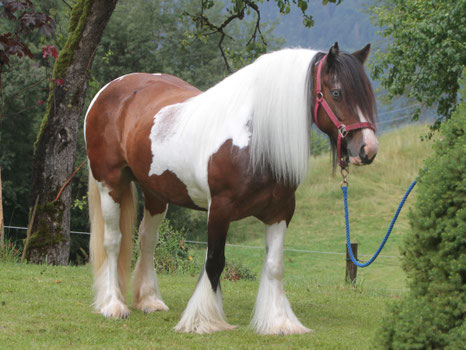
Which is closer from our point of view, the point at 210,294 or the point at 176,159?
the point at 210,294

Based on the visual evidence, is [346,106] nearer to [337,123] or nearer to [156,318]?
[337,123]

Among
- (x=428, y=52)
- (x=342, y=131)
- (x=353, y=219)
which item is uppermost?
(x=428, y=52)

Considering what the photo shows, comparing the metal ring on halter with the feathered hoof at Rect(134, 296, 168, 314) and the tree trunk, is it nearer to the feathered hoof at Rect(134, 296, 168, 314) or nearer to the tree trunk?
the feathered hoof at Rect(134, 296, 168, 314)

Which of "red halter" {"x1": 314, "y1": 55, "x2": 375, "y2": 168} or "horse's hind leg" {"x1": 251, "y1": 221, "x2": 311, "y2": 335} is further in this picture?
"horse's hind leg" {"x1": 251, "y1": 221, "x2": 311, "y2": 335}

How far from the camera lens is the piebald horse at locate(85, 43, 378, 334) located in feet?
13.1

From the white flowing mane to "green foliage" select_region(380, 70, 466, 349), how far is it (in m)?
1.40

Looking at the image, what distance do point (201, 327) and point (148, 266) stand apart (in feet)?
4.35

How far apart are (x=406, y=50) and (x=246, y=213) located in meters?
7.34

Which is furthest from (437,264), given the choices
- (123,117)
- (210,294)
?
(123,117)

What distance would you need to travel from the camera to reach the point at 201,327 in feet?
13.9

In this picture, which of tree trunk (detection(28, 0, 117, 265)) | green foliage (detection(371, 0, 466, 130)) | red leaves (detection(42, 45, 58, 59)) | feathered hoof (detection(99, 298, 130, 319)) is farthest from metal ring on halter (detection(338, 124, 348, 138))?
green foliage (detection(371, 0, 466, 130))

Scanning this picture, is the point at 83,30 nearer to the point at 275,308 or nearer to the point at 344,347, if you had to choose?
the point at 275,308

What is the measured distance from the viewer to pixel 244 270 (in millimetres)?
8586

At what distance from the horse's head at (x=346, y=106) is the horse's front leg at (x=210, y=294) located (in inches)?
39.5
